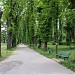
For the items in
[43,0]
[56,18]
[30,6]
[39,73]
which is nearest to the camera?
[39,73]

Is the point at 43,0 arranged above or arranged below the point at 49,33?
above

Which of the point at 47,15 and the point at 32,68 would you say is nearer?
the point at 32,68

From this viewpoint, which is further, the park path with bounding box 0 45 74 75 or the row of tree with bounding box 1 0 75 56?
the row of tree with bounding box 1 0 75 56

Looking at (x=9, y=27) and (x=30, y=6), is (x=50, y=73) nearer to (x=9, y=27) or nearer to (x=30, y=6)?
(x=9, y=27)

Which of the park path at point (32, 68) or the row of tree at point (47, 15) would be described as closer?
the park path at point (32, 68)

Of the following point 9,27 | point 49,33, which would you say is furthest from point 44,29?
point 9,27

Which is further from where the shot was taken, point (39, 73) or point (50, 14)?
point (50, 14)

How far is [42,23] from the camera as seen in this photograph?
4391cm

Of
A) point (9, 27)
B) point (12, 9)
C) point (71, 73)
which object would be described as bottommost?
point (71, 73)

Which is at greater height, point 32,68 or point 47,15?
point 47,15

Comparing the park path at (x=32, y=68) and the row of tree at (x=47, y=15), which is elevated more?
the row of tree at (x=47, y=15)

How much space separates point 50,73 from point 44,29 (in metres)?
28.8

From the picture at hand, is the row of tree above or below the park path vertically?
above

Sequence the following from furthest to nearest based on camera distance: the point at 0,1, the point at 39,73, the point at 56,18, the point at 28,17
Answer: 1. the point at 28,17
2. the point at 0,1
3. the point at 56,18
4. the point at 39,73
